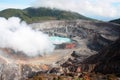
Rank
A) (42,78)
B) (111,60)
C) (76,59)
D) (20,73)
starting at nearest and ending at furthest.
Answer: (42,78) → (111,60) → (20,73) → (76,59)

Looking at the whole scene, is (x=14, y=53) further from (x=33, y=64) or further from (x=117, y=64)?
(x=117, y=64)

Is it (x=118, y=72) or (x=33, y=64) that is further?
(x=33, y=64)

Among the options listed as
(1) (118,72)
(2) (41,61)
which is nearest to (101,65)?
(1) (118,72)

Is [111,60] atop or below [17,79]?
atop

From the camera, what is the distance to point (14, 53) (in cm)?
19888

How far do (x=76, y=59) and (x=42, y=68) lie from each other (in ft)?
63.3

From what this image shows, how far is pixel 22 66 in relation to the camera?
168 metres

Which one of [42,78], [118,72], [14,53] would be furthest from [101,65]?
[14,53]

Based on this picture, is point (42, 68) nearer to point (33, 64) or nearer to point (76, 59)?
point (33, 64)

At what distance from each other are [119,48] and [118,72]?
900 inches

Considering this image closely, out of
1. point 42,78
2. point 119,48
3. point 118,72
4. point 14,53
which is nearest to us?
point 42,78

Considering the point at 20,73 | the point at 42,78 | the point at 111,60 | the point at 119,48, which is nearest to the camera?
the point at 42,78

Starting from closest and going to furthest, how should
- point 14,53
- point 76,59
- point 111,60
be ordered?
point 111,60 → point 76,59 → point 14,53

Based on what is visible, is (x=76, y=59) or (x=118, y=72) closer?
(x=118, y=72)
